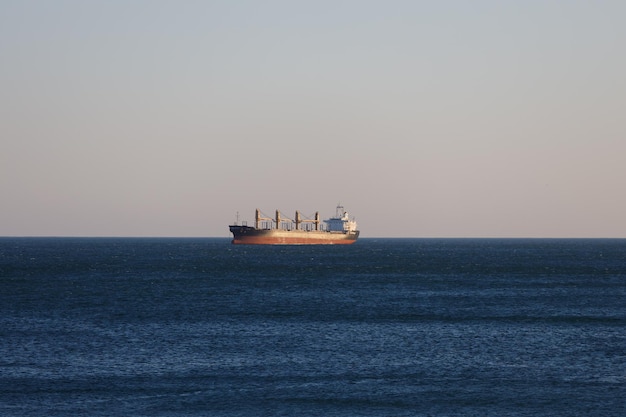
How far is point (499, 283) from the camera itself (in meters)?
120

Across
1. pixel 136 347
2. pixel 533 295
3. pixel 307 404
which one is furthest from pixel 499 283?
pixel 307 404

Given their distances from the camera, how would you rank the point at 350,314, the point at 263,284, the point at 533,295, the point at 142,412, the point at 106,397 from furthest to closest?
the point at 263,284
the point at 533,295
the point at 350,314
the point at 106,397
the point at 142,412

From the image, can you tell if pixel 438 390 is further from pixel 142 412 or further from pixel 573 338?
pixel 573 338

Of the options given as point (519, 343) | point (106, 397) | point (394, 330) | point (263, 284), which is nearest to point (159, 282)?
point (263, 284)

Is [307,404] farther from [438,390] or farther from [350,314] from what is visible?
[350,314]

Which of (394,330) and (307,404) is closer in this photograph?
(307,404)

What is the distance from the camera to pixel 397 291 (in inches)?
4092

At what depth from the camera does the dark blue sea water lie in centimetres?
4106

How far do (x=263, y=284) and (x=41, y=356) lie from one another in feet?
203

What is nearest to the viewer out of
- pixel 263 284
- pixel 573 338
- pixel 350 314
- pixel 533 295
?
pixel 573 338

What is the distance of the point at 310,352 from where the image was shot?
5428 cm

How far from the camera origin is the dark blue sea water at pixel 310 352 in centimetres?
4106

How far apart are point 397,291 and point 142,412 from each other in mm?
67328

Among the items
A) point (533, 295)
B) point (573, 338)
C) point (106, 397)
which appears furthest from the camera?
point (533, 295)
